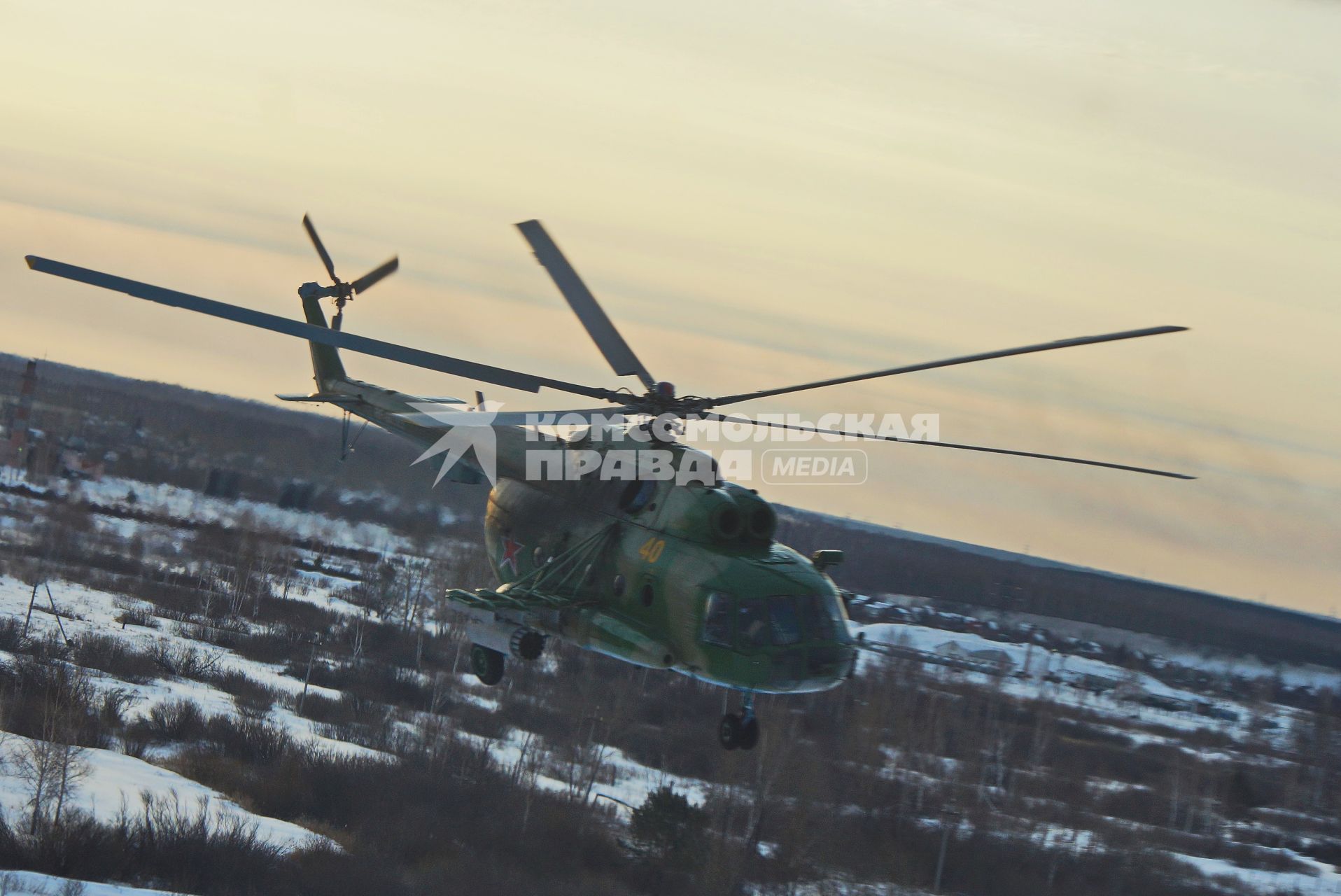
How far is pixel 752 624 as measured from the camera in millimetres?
17609

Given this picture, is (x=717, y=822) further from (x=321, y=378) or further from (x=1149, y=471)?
(x=1149, y=471)

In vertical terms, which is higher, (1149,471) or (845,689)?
(1149,471)

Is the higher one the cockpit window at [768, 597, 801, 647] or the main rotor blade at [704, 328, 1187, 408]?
the main rotor blade at [704, 328, 1187, 408]

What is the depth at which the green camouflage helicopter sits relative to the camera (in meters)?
17.5

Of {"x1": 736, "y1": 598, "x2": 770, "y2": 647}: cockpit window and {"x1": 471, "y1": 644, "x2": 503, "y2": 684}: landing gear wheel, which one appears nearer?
{"x1": 736, "y1": 598, "x2": 770, "y2": 647}: cockpit window

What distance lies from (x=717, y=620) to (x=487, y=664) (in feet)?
14.6

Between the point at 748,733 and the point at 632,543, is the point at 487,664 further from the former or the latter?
the point at 748,733

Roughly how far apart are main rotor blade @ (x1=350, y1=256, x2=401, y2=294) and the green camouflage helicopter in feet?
18.7

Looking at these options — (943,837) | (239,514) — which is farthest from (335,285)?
(239,514)

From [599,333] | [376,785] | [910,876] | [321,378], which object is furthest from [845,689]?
[599,333]

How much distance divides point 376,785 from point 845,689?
34.0 metres

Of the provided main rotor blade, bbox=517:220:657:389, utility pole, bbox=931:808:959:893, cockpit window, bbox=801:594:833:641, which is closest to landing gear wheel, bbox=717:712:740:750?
cockpit window, bbox=801:594:833:641

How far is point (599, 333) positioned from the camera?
19.8m

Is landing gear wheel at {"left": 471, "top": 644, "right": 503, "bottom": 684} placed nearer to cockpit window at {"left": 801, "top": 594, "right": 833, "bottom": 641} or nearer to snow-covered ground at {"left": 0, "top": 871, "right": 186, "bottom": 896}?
cockpit window at {"left": 801, "top": 594, "right": 833, "bottom": 641}
